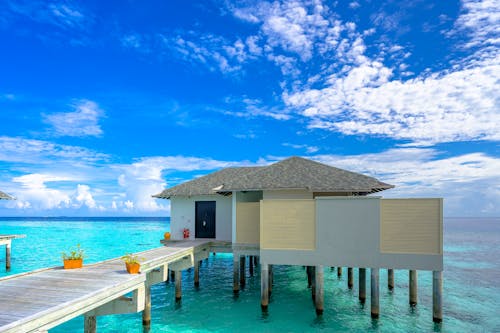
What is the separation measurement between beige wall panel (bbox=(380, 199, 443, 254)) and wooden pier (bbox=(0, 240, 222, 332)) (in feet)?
30.3

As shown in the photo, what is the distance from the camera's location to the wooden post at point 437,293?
13.5 m

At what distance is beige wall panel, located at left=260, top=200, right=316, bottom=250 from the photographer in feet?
46.4

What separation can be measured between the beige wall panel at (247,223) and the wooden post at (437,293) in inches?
309

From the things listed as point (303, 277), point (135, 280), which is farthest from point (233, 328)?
point (303, 277)

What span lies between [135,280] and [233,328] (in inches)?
217

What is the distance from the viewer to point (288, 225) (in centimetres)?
1435

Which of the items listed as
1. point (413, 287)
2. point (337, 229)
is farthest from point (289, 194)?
point (413, 287)

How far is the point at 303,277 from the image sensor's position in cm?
2377

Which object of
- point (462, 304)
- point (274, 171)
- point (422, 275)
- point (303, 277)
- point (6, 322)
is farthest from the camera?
point (422, 275)

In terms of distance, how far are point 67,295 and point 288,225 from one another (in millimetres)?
8598

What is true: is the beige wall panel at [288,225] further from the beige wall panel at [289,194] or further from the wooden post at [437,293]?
the wooden post at [437,293]

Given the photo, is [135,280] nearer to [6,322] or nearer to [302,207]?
[6,322]

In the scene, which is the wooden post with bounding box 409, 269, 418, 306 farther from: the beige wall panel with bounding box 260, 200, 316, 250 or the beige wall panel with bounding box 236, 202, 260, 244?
the beige wall panel with bounding box 236, 202, 260, 244

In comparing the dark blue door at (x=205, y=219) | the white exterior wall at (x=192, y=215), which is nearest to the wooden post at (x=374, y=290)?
the white exterior wall at (x=192, y=215)
